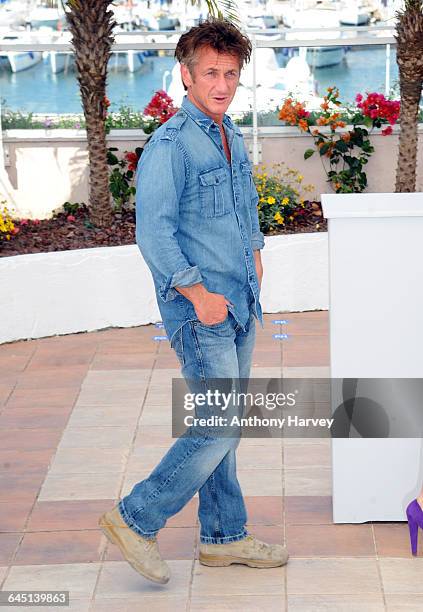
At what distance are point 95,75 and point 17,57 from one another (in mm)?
1858

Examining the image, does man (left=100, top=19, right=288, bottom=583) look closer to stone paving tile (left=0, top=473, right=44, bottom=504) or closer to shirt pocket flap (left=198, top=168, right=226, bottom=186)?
shirt pocket flap (left=198, top=168, right=226, bottom=186)

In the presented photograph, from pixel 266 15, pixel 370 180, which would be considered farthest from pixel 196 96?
pixel 266 15

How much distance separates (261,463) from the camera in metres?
5.32

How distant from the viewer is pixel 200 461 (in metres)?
3.93

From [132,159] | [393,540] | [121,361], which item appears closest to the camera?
[393,540]

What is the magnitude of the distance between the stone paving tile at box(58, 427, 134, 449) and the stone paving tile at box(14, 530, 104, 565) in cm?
98

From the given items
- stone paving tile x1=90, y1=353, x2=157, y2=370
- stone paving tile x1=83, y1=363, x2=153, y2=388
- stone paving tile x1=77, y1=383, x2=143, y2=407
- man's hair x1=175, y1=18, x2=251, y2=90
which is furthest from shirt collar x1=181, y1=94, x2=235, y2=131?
stone paving tile x1=90, y1=353, x2=157, y2=370

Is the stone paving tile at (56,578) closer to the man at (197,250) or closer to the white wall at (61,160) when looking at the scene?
the man at (197,250)

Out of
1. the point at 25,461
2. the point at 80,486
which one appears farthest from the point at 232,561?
the point at 25,461

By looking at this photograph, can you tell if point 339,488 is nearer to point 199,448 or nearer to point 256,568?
point 256,568


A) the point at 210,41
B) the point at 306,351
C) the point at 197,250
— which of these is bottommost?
the point at 306,351

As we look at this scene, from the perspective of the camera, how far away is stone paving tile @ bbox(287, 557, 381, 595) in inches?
161

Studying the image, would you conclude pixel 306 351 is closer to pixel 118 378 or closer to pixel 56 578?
pixel 118 378

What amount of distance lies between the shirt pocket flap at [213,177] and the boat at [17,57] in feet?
18.4
